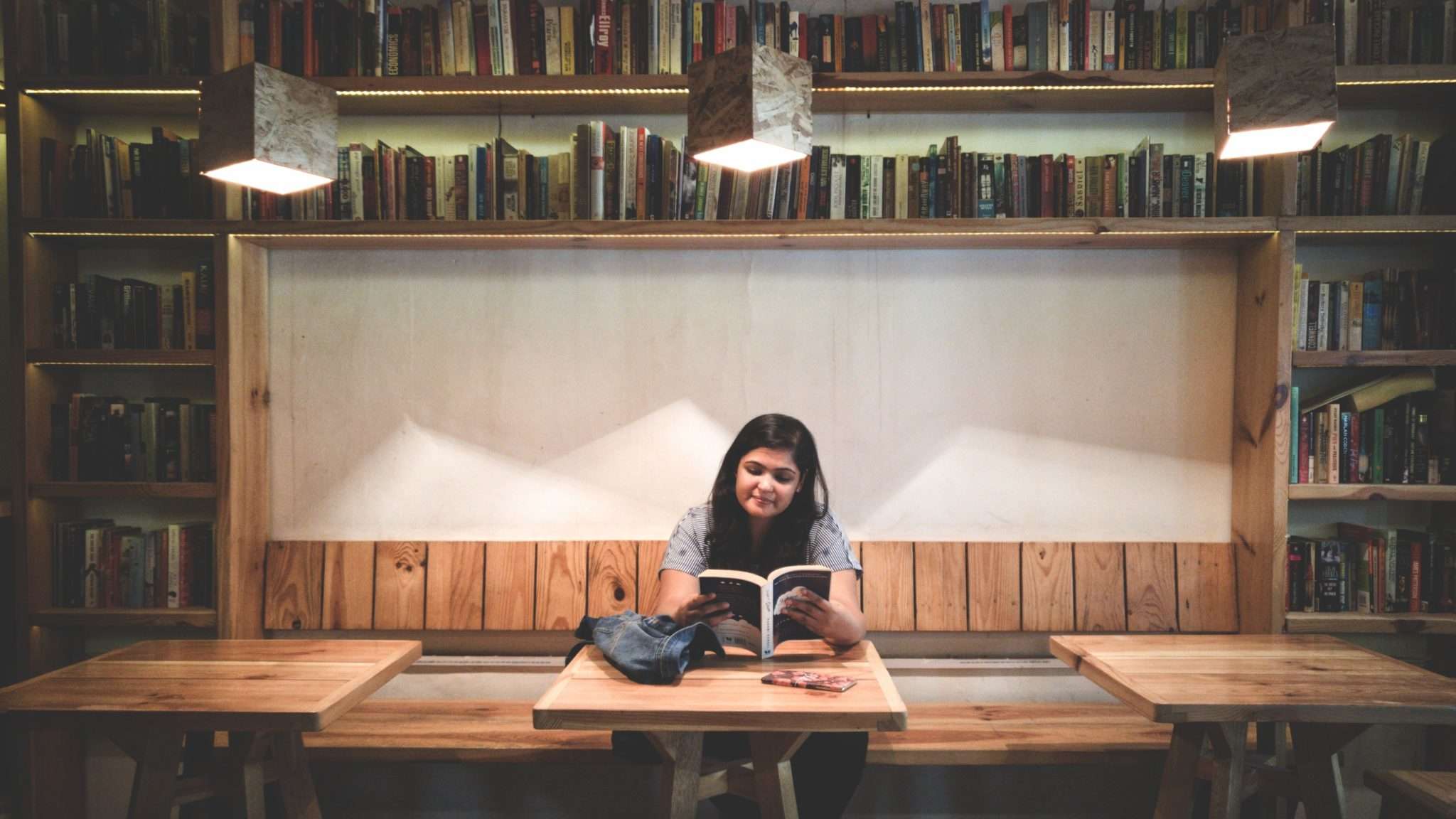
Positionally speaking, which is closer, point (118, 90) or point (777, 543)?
point (777, 543)

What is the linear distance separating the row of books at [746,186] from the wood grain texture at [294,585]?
3.85ft

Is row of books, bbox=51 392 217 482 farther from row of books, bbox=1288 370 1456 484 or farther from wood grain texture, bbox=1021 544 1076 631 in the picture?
row of books, bbox=1288 370 1456 484

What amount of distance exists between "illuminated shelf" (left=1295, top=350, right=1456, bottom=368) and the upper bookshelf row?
0.87 metres

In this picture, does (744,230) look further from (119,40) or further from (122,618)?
(122,618)

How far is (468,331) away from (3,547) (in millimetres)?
A: 1784

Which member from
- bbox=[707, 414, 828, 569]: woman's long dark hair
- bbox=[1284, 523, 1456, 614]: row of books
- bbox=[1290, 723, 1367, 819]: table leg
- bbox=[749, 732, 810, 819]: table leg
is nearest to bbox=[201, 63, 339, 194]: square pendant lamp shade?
bbox=[707, 414, 828, 569]: woman's long dark hair

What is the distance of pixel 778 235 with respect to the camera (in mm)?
2951

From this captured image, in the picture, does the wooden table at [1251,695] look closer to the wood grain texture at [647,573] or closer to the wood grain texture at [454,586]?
the wood grain texture at [647,573]

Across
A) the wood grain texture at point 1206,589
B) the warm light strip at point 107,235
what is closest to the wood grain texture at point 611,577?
the warm light strip at point 107,235

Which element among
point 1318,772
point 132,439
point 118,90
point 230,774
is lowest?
point 230,774

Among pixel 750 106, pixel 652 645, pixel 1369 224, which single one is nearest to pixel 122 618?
pixel 652 645

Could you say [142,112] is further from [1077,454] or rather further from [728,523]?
[1077,454]

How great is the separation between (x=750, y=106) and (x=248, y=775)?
2087 mm

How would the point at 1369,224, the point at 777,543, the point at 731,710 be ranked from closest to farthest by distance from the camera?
the point at 731,710 < the point at 777,543 < the point at 1369,224
